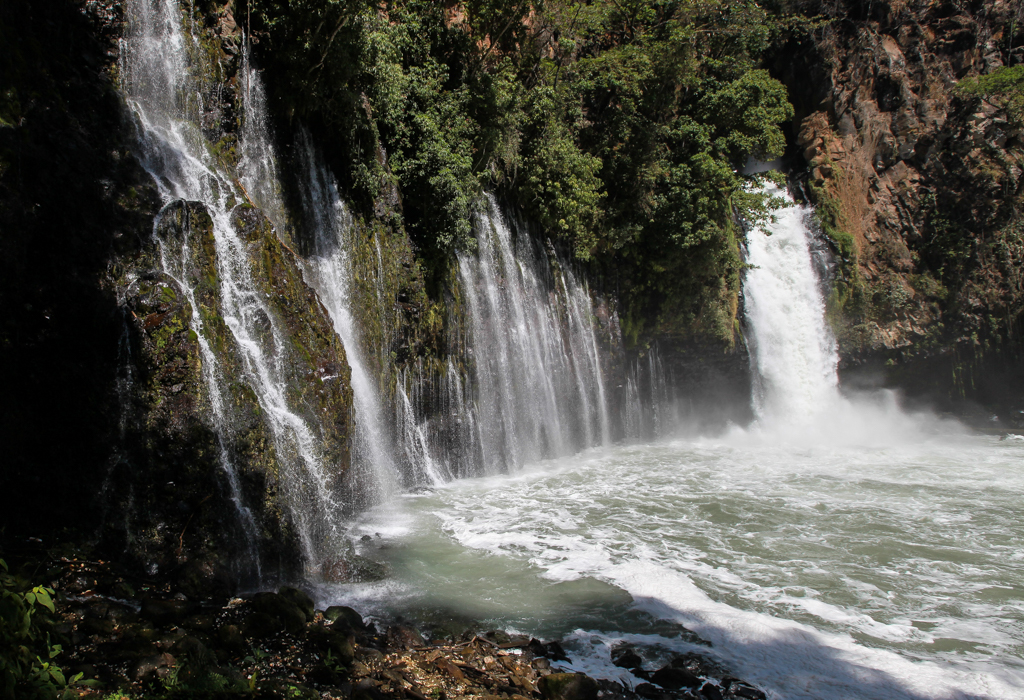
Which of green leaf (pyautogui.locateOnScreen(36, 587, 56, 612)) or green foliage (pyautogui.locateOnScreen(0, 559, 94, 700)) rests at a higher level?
green leaf (pyautogui.locateOnScreen(36, 587, 56, 612))

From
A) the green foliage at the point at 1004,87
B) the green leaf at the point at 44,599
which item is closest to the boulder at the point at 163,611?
the green leaf at the point at 44,599

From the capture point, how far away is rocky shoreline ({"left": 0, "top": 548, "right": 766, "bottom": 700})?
4.52 meters

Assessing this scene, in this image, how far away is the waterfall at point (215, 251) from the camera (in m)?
7.45

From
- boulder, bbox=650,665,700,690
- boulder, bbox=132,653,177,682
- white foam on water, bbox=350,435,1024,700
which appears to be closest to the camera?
boulder, bbox=132,653,177,682

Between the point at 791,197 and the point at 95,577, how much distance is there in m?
20.9

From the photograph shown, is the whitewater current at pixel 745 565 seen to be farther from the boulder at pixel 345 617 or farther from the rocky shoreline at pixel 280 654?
the boulder at pixel 345 617

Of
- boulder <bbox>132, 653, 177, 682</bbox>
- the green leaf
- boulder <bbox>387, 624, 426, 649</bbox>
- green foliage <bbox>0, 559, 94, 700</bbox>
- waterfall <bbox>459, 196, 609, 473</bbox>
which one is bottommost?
boulder <bbox>387, 624, 426, 649</bbox>

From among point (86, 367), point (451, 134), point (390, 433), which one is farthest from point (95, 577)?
point (451, 134)

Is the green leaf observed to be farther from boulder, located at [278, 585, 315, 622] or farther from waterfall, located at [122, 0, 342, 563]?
waterfall, located at [122, 0, 342, 563]

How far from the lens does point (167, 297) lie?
23.1ft

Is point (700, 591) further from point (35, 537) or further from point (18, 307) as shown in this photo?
point (18, 307)

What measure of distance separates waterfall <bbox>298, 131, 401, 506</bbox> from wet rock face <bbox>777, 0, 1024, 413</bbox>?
1583 centimetres

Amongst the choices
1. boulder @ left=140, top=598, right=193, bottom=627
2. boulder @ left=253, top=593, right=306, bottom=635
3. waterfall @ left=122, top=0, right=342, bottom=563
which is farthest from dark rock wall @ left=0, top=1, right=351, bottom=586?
boulder @ left=253, top=593, right=306, bottom=635

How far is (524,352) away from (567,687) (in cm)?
938
